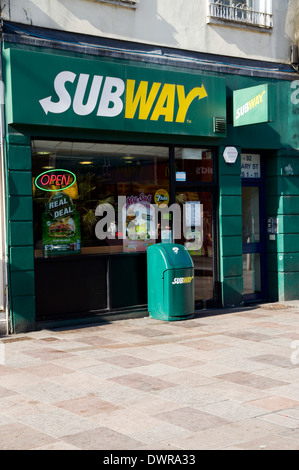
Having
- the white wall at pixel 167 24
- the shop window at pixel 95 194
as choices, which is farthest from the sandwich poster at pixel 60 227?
the white wall at pixel 167 24

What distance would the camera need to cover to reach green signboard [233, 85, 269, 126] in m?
11.2

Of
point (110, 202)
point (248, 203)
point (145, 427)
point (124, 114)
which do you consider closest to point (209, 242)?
point (248, 203)

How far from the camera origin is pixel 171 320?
34.4 feet

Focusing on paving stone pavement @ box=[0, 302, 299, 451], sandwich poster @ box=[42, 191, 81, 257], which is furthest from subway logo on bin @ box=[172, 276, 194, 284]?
sandwich poster @ box=[42, 191, 81, 257]

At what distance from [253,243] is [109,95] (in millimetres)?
4455

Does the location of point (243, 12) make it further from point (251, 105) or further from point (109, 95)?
point (109, 95)

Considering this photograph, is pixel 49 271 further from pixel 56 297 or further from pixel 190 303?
pixel 190 303

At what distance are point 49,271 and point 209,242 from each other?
334cm

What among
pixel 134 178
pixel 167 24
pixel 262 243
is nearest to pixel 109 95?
pixel 134 178

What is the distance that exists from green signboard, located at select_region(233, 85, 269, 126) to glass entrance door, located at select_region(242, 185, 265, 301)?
1671mm

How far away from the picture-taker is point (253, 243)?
12859 millimetres

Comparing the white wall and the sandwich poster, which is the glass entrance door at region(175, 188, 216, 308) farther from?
the white wall

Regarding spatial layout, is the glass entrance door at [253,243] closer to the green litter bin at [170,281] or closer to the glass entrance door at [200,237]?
the glass entrance door at [200,237]

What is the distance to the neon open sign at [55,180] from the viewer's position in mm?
9984
